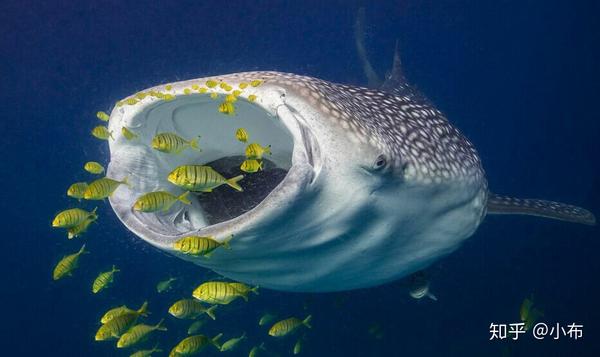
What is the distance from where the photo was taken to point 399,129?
3158 millimetres

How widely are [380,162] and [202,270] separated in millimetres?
18239

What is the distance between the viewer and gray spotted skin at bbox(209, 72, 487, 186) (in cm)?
240

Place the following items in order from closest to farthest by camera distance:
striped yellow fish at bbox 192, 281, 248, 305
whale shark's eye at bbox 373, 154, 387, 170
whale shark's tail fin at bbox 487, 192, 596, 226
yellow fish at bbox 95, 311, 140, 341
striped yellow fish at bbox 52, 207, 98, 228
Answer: whale shark's eye at bbox 373, 154, 387, 170
striped yellow fish at bbox 192, 281, 248, 305
striped yellow fish at bbox 52, 207, 98, 228
yellow fish at bbox 95, 311, 140, 341
whale shark's tail fin at bbox 487, 192, 596, 226

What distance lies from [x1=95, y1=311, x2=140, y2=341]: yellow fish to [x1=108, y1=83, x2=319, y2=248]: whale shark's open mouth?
75.4 inches

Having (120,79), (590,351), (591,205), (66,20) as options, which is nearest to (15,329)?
(120,79)

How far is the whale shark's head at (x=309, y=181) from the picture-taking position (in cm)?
225

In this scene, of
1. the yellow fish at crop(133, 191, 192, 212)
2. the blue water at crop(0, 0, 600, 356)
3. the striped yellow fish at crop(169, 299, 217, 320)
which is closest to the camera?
the yellow fish at crop(133, 191, 192, 212)

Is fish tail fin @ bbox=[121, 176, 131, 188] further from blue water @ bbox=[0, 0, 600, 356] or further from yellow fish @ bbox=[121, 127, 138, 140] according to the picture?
blue water @ bbox=[0, 0, 600, 356]

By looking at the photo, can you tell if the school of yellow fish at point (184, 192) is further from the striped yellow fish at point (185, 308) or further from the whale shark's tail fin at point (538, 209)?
the whale shark's tail fin at point (538, 209)

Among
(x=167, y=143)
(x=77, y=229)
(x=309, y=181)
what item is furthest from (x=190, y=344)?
(x=309, y=181)

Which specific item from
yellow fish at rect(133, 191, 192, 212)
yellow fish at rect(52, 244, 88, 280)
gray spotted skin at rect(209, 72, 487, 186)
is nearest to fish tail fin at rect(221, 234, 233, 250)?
yellow fish at rect(133, 191, 192, 212)

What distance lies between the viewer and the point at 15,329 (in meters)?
32.4

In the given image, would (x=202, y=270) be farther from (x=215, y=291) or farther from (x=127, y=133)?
(x=127, y=133)

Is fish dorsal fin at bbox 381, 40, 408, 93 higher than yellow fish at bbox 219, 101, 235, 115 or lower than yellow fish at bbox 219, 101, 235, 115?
higher
